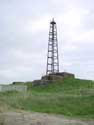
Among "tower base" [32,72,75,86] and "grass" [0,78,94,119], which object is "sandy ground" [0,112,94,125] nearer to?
"grass" [0,78,94,119]

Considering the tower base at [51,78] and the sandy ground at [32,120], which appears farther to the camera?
the tower base at [51,78]

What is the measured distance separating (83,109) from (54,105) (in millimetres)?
1978

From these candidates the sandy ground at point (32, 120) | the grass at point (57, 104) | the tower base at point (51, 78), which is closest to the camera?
the sandy ground at point (32, 120)

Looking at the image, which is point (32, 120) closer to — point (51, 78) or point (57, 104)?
point (57, 104)

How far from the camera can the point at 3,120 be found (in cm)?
1712

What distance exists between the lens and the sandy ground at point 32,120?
55.3 feet

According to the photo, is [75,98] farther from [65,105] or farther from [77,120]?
[77,120]

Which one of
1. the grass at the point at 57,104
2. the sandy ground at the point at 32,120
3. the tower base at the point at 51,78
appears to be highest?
the tower base at the point at 51,78

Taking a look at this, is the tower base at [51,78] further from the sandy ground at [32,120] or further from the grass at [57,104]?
the sandy ground at [32,120]

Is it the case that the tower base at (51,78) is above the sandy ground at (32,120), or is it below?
above

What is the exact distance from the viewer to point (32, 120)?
17000mm

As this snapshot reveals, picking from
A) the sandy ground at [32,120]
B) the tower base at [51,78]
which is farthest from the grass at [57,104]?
the tower base at [51,78]

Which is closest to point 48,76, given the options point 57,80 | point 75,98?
point 57,80

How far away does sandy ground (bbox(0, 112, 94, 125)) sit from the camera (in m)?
16.8
